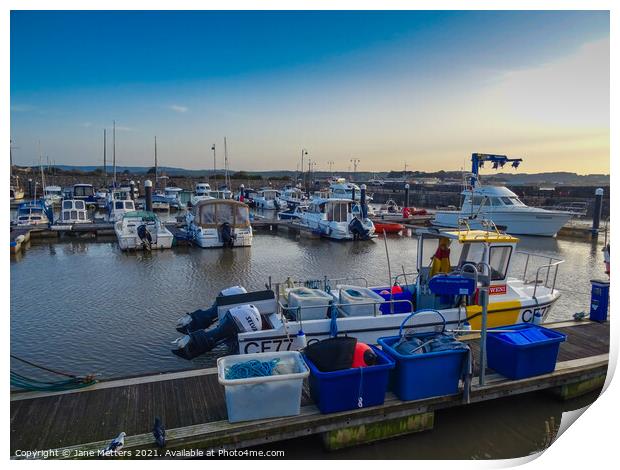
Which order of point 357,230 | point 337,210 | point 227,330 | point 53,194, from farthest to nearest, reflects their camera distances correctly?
Answer: point 53,194 < point 337,210 < point 357,230 < point 227,330

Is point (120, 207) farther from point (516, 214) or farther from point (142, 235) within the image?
point (516, 214)

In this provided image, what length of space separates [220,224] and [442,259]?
50.1 ft

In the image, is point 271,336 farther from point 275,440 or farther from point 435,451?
point 435,451

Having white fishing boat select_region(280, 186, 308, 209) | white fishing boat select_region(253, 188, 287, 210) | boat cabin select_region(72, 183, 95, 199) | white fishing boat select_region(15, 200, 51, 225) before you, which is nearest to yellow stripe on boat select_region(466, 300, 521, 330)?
white fishing boat select_region(15, 200, 51, 225)

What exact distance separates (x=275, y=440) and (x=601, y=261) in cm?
1949

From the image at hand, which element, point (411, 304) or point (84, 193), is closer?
point (411, 304)

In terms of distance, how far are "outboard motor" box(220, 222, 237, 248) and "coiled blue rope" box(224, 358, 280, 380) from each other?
16220 mm

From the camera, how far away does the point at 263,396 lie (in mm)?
4988

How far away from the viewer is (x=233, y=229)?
858 inches

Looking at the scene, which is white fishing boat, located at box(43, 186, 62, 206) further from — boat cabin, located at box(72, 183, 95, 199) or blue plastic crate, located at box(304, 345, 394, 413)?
blue plastic crate, located at box(304, 345, 394, 413)

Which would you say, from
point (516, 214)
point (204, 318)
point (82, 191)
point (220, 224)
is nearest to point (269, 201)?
point (82, 191)

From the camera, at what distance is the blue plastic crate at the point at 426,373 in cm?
552

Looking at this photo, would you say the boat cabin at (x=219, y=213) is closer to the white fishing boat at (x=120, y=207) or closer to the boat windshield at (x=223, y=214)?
the boat windshield at (x=223, y=214)

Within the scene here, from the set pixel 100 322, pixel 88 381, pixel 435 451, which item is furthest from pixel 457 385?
pixel 100 322
